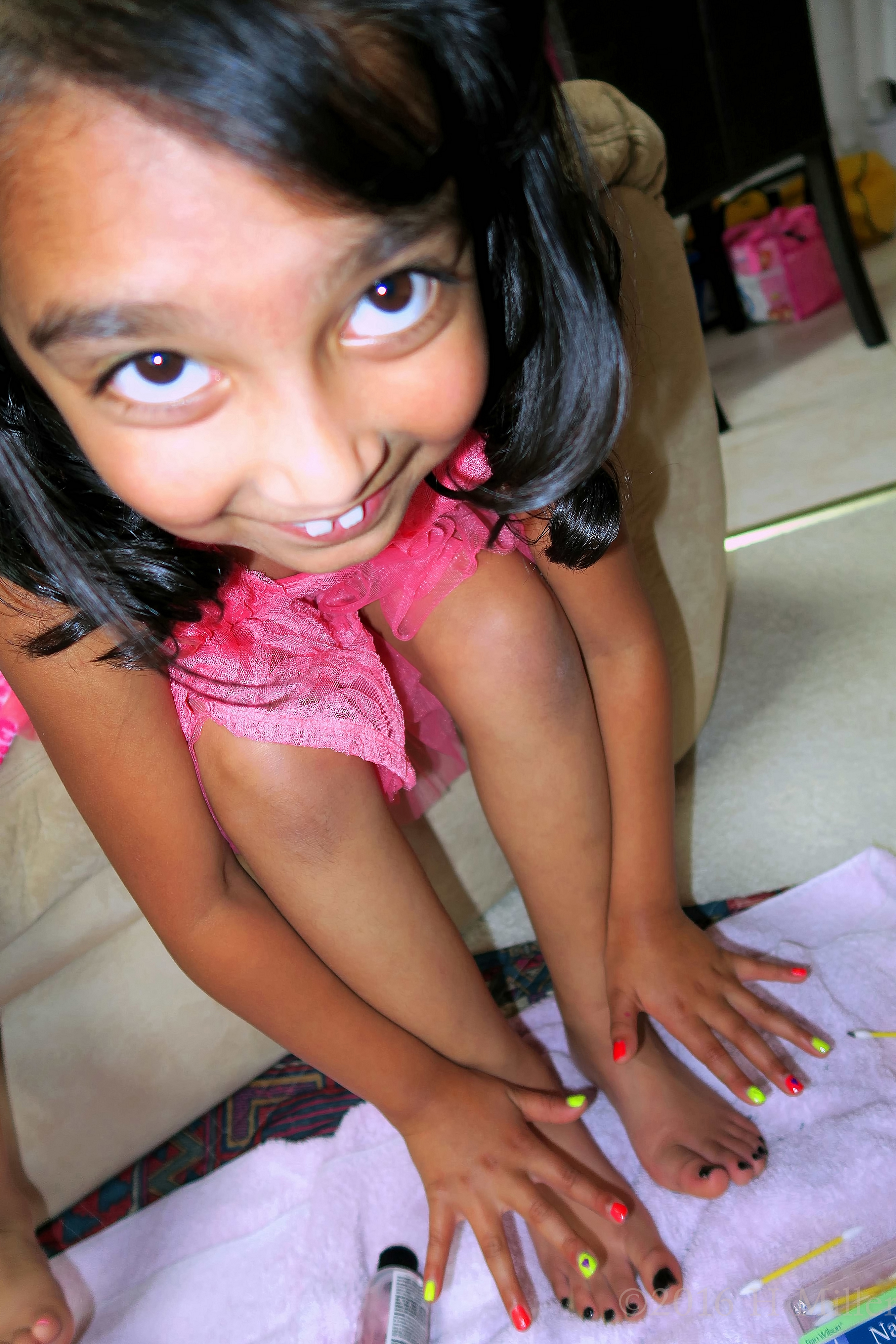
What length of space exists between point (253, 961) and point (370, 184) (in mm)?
468

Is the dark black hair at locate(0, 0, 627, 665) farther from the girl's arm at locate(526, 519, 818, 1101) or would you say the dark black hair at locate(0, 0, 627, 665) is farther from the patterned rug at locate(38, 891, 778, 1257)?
the patterned rug at locate(38, 891, 778, 1257)

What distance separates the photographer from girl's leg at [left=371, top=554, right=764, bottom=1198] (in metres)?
0.70

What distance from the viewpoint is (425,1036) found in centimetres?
72

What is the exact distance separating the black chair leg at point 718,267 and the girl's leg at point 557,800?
66.4 inches

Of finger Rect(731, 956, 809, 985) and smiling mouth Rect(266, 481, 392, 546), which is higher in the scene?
smiling mouth Rect(266, 481, 392, 546)

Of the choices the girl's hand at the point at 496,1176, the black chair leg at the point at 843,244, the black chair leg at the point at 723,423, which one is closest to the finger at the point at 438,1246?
the girl's hand at the point at 496,1176

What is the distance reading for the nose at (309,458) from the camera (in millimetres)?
441

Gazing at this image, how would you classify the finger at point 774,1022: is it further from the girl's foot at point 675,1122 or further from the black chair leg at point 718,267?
the black chair leg at point 718,267

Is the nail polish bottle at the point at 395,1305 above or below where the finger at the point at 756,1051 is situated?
below

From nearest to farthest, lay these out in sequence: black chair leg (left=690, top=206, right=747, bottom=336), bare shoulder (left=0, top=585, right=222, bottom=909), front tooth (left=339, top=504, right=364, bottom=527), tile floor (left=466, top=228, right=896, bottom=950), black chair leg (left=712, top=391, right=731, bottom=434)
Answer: front tooth (left=339, top=504, right=364, bottom=527) → bare shoulder (left=0, top=585, right=222, bottom=909) → tile floor (left=466, top=228, right=896, bottom=950) → black chair leg (left=712, top=391, right=731, bottom=434) → black chair leg (left=690, top=206, right=747, bottom=336)

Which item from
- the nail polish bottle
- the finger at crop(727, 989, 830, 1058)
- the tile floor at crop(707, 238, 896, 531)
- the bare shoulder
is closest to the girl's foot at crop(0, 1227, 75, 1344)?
the nail polish bottle

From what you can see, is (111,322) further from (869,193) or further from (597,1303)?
(869,193)

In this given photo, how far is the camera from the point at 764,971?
75 centimetres

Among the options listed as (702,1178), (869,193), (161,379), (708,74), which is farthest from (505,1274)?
(869,193)
